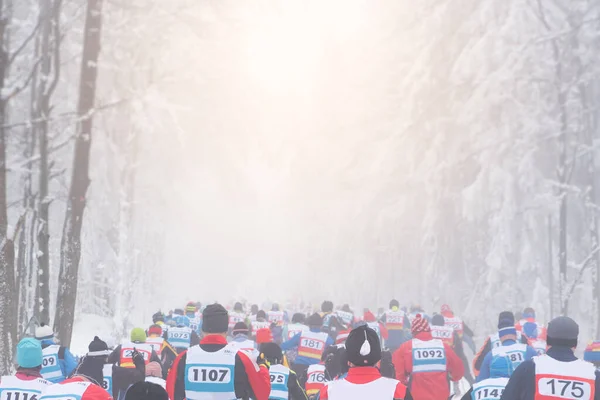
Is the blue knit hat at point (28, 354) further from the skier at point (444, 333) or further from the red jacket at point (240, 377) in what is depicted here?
the skier at point (444, 333)

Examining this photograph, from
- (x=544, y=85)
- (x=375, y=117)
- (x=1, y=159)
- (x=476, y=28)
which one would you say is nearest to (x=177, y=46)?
(x=476, y=28)

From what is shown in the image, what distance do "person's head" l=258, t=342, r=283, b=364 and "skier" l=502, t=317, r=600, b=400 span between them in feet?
15.3

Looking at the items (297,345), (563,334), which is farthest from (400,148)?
(563,334)

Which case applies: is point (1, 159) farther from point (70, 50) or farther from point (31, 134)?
point (70, 50)

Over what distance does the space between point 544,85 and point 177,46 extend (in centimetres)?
1295

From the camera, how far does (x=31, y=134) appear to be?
65.0 ft

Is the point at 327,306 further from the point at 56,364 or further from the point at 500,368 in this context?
the point at 500,368

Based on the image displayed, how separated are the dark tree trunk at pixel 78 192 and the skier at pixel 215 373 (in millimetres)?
8131

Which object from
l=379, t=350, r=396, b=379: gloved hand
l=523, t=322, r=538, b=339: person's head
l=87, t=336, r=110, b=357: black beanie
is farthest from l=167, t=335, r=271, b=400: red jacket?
l=523, t=322, r=538, b=339: person's head

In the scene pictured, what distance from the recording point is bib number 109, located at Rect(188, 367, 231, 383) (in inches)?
274

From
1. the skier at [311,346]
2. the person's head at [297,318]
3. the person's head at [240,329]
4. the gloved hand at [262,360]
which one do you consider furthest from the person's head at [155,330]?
the gloved hand at [262,360]

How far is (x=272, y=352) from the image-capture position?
10.4m

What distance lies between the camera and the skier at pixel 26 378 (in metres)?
7.37

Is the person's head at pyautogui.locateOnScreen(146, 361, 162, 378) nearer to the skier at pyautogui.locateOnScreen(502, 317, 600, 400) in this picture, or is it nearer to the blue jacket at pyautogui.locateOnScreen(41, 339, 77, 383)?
the blue jacket at pyautogui.locateOnScreen(41, 339, 77, 383)
